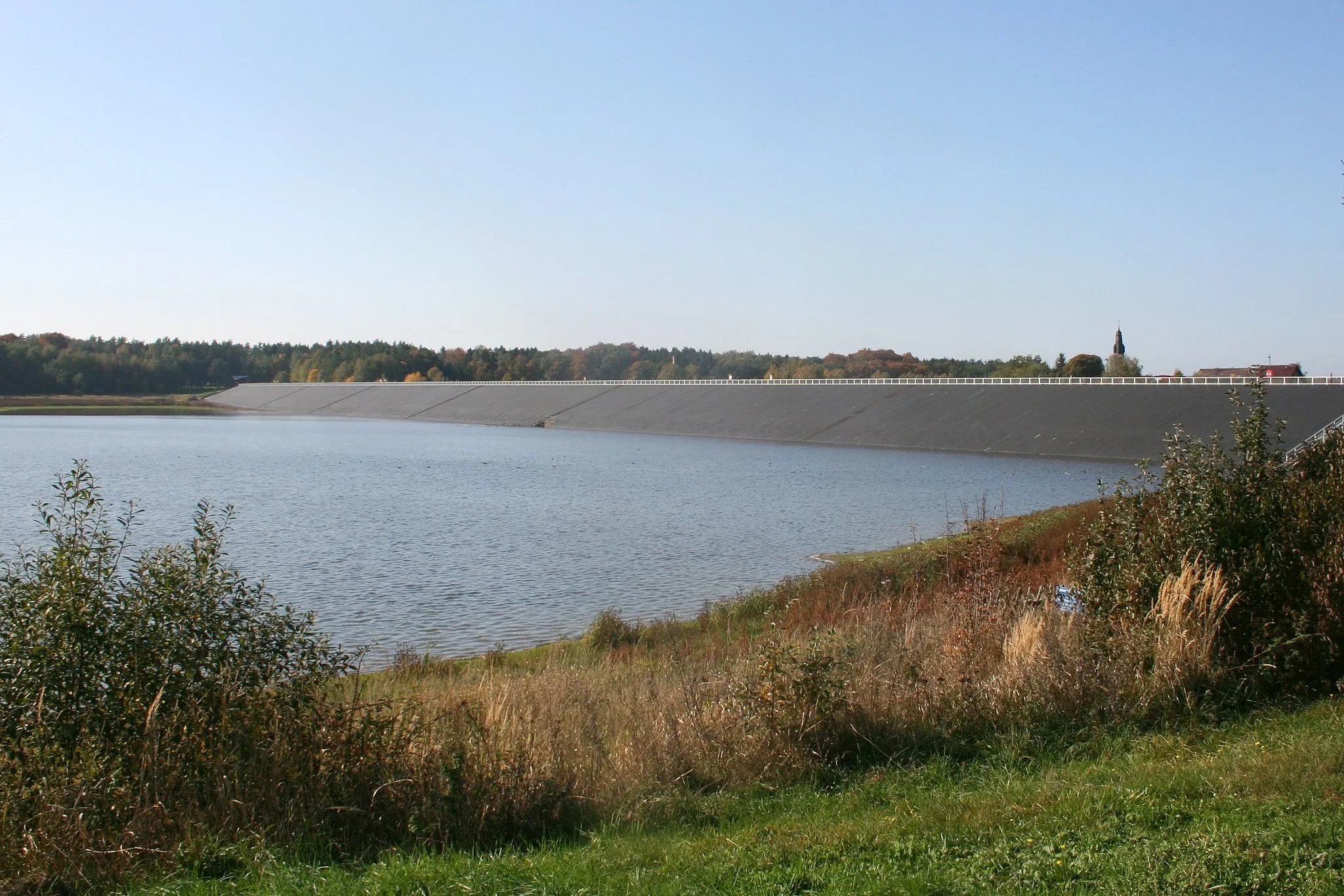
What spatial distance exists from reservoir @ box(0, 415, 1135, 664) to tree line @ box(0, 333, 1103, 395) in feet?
231

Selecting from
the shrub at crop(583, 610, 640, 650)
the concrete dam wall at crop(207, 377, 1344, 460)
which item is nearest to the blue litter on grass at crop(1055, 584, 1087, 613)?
the shrub at crop(583, 610, 640, 650)

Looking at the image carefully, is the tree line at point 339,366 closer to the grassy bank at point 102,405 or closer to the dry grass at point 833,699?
the grassy bank at point 102,405

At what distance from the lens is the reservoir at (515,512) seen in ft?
59.2

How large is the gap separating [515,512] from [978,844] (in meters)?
26.2

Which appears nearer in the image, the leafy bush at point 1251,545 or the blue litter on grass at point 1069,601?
the leafy bush at point 1251,545

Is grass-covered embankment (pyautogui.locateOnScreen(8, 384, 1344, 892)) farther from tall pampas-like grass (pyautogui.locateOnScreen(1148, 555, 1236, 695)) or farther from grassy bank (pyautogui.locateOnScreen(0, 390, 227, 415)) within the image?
grassy bank (pyautogui.locateOnScreen(0, 390, 227, 415))

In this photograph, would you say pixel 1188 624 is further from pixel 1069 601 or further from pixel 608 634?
pixel 608 634

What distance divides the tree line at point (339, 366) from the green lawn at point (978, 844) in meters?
111

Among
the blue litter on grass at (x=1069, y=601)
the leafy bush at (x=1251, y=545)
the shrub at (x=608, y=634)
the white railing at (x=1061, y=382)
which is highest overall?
the white railing at (x=1061, y=382)

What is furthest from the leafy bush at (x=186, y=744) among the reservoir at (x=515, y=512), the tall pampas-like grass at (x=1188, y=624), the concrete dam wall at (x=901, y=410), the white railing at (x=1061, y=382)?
the white railing at (x=1061, y=382)

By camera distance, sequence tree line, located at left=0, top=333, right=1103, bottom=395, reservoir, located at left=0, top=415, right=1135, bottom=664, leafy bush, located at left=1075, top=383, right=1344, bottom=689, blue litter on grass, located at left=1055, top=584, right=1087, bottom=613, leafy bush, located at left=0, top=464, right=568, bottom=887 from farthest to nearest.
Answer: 1. tree line, located at left=0, top=333, right=1103, bottom=395
2. reservoir, located at left=0, top=415, right=1135, bottom=664
3. blue litter on grass, located at left=1055, top=584, right=1087, bottom=613
4. leafy bush, located at left=1075, top=383, right=1344, bottom=689
5. leafy bush, located at left=0, top=464, right=568, bottom=887

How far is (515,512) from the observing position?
30516 millimetres

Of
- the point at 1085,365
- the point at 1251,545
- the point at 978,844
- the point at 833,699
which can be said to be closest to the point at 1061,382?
the point at 1085,365

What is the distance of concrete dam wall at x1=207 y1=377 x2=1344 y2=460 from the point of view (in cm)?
5419
